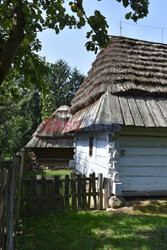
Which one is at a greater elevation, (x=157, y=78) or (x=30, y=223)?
(x=157, y=78)

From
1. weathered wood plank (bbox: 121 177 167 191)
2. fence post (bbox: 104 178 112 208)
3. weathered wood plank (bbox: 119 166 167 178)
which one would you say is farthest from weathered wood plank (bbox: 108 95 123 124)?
weathered wood plank (bbox: 121 177 167 191)

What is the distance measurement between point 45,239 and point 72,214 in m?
1.37

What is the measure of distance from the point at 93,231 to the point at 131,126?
121 inches

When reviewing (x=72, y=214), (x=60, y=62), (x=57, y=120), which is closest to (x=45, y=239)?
(x=72, y=214)

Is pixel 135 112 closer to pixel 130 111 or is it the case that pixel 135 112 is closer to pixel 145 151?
pixel 130 111

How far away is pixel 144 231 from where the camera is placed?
A: 151 inches

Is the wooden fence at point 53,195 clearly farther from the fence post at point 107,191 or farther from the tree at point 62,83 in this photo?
the tree at point 62,83

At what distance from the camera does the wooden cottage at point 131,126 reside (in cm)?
576

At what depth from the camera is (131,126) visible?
18.6ft

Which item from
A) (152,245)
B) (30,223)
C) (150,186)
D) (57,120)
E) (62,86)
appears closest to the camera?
(152,245)

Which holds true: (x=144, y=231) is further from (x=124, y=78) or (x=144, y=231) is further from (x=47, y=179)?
(x=124, y=78)

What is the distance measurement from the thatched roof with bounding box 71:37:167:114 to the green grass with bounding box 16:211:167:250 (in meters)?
4.00

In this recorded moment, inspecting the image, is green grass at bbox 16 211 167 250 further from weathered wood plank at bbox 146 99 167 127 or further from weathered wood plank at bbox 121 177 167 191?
weathered wood plank at bbox 146 99 167 127

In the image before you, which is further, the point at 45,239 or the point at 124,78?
the point at 124,78
